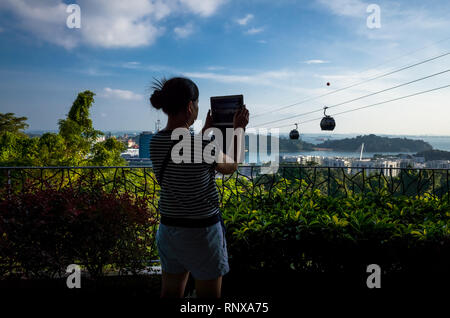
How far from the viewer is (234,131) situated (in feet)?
3.63

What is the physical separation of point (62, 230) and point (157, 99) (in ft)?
5.05

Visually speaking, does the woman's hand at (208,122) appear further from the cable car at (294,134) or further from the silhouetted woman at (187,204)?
the cable car at (294,134)

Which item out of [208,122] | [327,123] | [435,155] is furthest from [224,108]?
[435,155]

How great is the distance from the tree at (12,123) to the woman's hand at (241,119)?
35.4 meters

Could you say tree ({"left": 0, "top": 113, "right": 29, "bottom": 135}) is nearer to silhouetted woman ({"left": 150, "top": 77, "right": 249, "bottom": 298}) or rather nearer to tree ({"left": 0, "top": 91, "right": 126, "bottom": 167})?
tree ({"left": 0, "top": 91, "right": 126, "bottom": 167})

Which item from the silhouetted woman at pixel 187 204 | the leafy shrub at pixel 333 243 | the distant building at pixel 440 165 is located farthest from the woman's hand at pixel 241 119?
the distant building at pixel 440 165

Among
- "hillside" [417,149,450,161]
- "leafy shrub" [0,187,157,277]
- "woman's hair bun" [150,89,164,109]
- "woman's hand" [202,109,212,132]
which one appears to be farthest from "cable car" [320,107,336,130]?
"hillside" [417,149,450,161]

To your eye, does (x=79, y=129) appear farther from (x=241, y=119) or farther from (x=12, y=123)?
(x=241, y=119)

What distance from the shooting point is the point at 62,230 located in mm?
2143

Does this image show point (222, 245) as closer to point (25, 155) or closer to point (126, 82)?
point (25, 155)

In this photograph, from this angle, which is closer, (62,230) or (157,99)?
(157,99)

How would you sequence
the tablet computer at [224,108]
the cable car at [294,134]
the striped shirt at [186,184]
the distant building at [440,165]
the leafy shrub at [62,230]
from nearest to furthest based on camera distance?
the striped shirt at [186,184] < the tablet computer at [224,108] < the leafy shrub at [62,230] < the distant building at [440,165] < the cable car at [294,134]

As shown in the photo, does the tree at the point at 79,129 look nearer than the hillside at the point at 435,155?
Yes

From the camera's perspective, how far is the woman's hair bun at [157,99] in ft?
3.69
